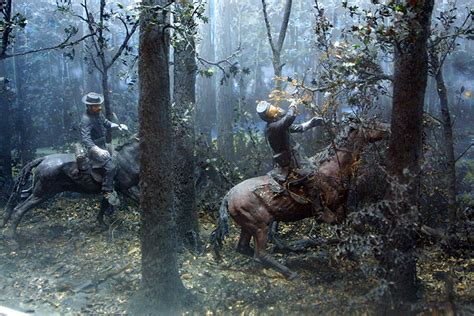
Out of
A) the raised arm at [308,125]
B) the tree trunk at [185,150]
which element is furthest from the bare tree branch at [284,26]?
the raised arm at [308,125]

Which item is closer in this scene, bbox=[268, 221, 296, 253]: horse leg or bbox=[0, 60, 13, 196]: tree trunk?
bbox=[268, 221, 296, 253]: horse leg

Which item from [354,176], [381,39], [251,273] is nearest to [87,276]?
[251,273]

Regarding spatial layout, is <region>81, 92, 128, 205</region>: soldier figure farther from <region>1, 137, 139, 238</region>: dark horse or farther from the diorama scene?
<region>1, 137, 139, 238</region>: dark horse

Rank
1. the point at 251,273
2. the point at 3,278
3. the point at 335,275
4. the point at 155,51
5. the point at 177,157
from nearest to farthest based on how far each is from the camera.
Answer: the point at 155,51
the point at 335,275
the point at 251,273
the point at 3,278
the point at 177,157

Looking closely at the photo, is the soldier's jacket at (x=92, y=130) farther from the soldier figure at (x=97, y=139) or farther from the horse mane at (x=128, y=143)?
the horse mane at (x=128, y=143)

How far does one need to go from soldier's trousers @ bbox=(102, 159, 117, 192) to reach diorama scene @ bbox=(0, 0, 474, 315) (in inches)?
1.4

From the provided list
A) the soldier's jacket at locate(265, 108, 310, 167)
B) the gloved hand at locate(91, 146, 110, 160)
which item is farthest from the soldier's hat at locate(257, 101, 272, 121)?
the gloved hand at locate(91, 146, 110, 160)

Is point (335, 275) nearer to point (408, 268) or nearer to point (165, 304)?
point (408, 268)

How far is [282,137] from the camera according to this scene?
6.68 m

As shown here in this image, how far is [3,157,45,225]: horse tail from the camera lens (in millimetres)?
8977

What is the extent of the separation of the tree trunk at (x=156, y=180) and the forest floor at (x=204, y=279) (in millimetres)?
405

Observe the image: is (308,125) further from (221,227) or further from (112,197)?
(112,197)

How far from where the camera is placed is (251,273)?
6922 mm

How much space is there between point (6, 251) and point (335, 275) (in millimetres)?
5425
